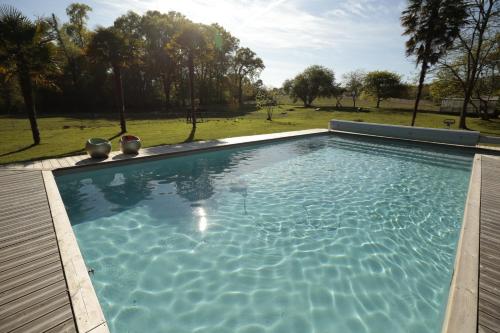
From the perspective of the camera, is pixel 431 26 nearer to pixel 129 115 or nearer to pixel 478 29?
pixel 478 29

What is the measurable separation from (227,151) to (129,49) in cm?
933

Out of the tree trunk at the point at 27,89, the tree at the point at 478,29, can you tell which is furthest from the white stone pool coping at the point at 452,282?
the tree at the point at 478,29

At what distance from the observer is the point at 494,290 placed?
11.7ft

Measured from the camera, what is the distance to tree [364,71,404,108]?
47.2 metres

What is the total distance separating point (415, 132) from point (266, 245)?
49.8ft

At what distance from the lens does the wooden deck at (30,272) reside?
2938 mm

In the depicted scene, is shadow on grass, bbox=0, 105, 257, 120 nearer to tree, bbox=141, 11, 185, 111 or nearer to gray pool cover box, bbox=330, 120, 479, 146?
Answer: tree, bbox=141, 11, 185, 111

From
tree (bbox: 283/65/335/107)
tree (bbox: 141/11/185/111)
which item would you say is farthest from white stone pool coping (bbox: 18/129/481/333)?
tree (bbox: 283/65/335/107)

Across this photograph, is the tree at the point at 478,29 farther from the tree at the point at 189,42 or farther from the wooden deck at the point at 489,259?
the tree at the point at 189,42

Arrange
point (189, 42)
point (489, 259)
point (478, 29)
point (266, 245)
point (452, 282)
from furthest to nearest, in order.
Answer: point (478, 29), point (189, 42), point (266, 245), point (489, 259), point (452, 282)

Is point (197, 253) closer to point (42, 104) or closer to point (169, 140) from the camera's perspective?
point (169, 140)

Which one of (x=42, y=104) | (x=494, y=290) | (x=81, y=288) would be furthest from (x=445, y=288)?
(x=42, y=104)

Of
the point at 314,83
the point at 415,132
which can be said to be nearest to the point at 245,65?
the point at 314,83

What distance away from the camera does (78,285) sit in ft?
11.4
